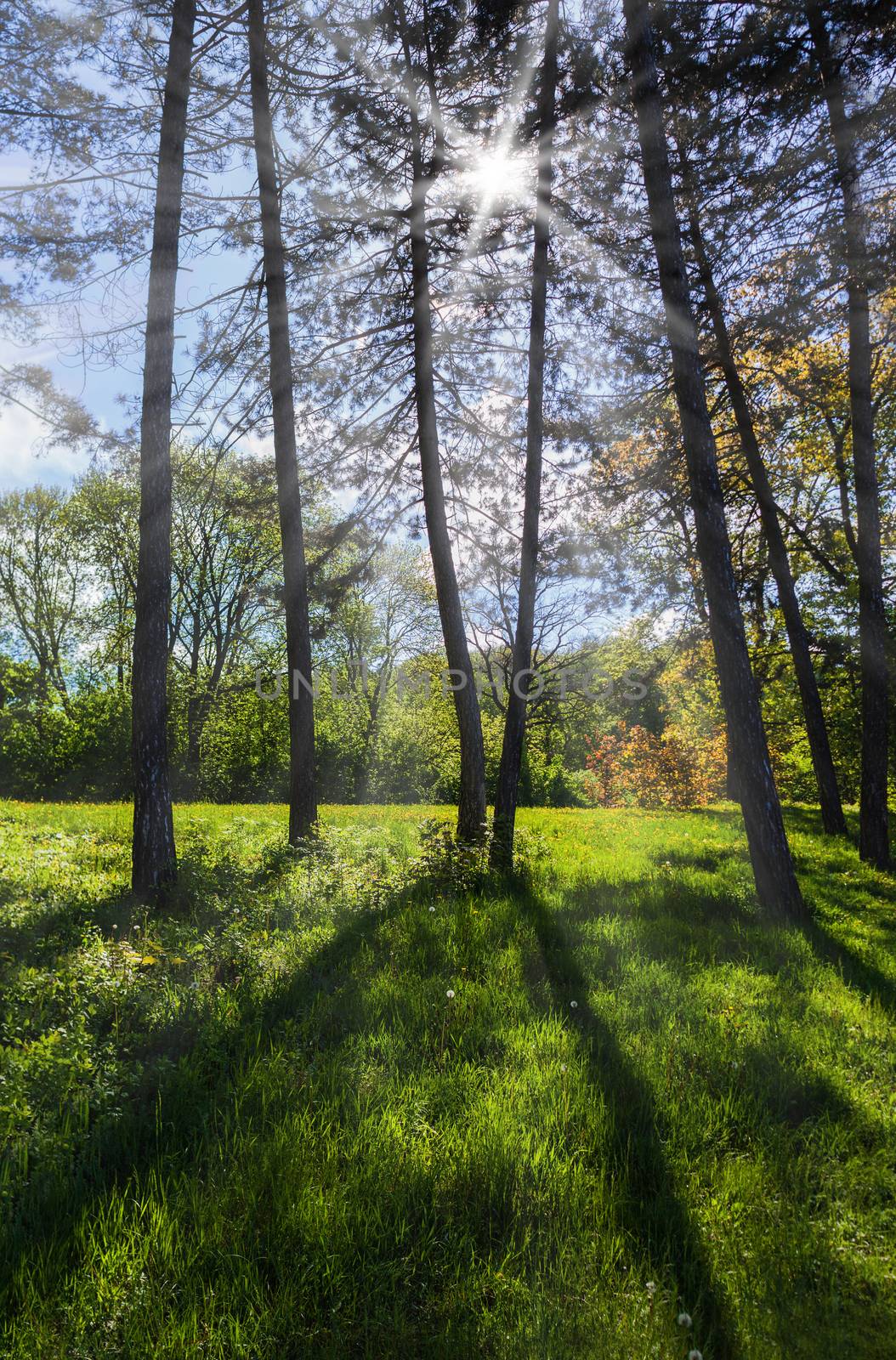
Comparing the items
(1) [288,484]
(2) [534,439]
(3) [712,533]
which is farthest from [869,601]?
(1) [288,484]

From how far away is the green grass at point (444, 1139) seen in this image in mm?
1976

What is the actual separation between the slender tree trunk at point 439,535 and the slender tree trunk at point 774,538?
360 centimetres

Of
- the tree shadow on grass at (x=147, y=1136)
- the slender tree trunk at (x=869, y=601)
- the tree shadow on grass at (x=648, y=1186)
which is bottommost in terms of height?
the tree shadow on grass at (x=648, y=1186)

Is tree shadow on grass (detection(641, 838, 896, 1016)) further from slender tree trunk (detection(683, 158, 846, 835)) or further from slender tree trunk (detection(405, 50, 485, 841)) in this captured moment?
slender tree trunk (detection(683, 158, 846, 835))

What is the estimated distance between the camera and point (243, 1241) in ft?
6.97

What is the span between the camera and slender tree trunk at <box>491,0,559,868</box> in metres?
→ 8.37

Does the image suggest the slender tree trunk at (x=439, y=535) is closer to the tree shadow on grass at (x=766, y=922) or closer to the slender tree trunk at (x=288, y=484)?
the slender tree trunk at (x=288, y=484)

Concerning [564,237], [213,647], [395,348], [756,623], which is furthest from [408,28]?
[213,647]

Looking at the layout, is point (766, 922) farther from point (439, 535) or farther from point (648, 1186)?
point (439, 535)

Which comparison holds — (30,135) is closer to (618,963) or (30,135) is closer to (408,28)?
(408,28)

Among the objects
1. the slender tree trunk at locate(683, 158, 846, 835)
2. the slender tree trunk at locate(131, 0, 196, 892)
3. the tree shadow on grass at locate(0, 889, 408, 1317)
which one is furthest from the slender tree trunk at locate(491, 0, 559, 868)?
the tree shadow on grass at locate(0, 889, 408, 1317)

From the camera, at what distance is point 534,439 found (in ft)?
28.2

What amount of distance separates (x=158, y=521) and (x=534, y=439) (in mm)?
4802

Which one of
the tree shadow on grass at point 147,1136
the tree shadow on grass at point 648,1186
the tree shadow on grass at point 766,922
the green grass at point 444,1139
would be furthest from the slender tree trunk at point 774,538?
the tree shadow on grass at point 147,1136
